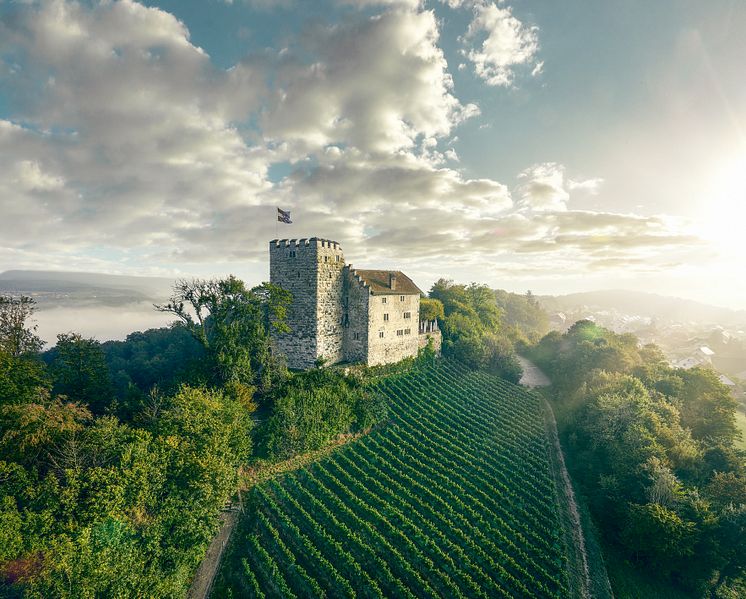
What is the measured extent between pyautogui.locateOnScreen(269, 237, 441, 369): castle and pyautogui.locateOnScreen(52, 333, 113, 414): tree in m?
18.3

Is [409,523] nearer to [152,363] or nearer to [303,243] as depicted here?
[303,243]

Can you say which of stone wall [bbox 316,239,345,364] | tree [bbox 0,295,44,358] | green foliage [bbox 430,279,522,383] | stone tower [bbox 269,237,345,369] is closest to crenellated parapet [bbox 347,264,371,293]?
stone wall [bbox 316,239,345,364]

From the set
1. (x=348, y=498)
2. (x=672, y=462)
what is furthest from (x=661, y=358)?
(x=348, y=498)

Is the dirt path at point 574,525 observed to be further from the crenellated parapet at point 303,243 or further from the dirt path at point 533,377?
the crenellated parapet at point 303,243

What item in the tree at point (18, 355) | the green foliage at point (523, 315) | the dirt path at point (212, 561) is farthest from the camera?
the green foliage at point (523, 315)

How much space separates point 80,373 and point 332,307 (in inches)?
1073

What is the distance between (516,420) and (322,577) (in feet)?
106

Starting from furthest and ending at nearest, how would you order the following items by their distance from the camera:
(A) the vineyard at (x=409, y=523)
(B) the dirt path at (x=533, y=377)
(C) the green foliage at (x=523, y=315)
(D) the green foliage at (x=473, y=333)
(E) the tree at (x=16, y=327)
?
1. (C) the green foliage at (x=523, y=315)
2. (B) the dirt path at (x=533, y=377)
3. (D) the green foliage at (x=473, y=333)
4. (E) the tree at (x=16, y=327)
5. (A) the vineyard at (x=409, y=523)

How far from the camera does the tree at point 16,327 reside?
30.1 metres

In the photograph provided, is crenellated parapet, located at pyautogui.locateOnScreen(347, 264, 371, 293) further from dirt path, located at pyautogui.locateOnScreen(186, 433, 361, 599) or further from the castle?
dirt path, located at pyautogui.locateOnScreen(186, 433, 361, 599)

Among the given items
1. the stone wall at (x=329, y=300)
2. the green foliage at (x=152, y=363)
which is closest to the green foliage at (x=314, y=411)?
the stone wall at (x=329, y=300)

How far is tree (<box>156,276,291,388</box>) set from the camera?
31.9m

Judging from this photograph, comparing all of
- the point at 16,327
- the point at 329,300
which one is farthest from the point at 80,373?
the point at 329,300

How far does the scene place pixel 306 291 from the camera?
3844cm
